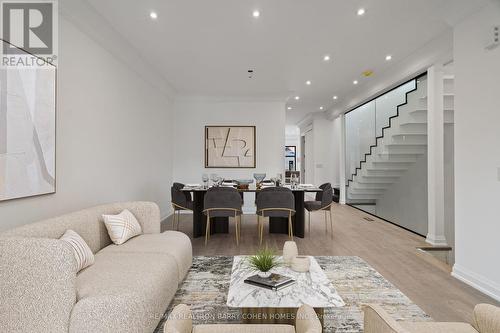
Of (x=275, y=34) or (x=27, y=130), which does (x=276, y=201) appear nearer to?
(x=275, y=34)

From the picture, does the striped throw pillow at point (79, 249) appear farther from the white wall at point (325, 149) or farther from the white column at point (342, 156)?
the white wall at point (325, 149)

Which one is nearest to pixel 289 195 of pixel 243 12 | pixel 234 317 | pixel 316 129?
pixel 234 317

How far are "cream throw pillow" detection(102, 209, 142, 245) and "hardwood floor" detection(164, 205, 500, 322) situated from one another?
119cm

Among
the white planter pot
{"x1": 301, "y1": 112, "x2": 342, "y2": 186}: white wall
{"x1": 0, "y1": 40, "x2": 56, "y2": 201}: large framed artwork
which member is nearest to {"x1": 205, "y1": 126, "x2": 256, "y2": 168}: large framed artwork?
{"x1": 301, "y1": 112, "x2": 342, "y2": 186}: white wall

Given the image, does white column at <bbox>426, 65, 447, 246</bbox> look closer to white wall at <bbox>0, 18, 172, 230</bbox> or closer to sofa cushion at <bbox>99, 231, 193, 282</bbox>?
sofa cushion at <bbox>99, 231, 193, 282</bbox>

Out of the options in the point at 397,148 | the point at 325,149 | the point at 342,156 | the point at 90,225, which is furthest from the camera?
the point at 325,149

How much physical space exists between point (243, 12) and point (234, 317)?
3206mm

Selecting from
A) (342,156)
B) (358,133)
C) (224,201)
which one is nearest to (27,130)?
(224,201)

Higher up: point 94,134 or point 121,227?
point 94,134

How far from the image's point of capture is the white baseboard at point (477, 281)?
2.61 m

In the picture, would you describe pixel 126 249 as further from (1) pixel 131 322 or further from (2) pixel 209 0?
(2) pixel 209 0

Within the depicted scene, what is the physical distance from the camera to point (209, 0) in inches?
118

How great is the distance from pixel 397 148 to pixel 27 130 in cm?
655

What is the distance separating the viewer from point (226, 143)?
23.0ft
